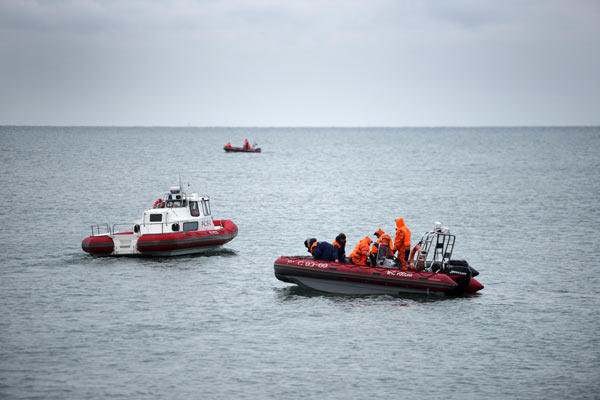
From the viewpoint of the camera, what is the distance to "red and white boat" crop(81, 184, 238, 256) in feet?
92.1

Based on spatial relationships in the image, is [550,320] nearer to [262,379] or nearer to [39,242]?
[262,379]

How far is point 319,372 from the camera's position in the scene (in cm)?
1675

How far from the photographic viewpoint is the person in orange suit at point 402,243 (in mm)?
22438

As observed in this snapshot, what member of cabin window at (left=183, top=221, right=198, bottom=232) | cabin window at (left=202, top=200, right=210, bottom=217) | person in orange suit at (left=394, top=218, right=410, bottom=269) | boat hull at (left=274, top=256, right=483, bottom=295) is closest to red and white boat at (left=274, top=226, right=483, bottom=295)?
boat hull at (left=274, top=256, right=483, bottom=295)

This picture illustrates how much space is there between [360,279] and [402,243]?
1731 mm

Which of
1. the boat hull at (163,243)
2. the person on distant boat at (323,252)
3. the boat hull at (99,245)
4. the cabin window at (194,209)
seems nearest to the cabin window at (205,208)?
the cabin window at (194,209)

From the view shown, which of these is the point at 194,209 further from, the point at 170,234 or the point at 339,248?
the point at 339,248

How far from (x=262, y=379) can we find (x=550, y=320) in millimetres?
8905

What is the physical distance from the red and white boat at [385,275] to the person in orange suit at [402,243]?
0.28 m

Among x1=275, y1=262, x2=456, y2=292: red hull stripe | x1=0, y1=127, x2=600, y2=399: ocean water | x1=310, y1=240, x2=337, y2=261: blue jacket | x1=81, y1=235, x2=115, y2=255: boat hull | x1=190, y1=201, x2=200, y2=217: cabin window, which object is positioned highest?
x1=190, y1=201, x2=200, y2=217: cabin window

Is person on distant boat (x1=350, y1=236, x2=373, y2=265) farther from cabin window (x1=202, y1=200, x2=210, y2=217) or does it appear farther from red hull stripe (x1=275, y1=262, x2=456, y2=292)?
cabin window (x1=202, y1=200, x2=210, y2=217)

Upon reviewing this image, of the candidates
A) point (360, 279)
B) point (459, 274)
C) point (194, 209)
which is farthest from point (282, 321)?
point (194, 209)

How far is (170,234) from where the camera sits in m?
28.1

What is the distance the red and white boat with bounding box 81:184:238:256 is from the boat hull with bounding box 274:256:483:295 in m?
6.51
